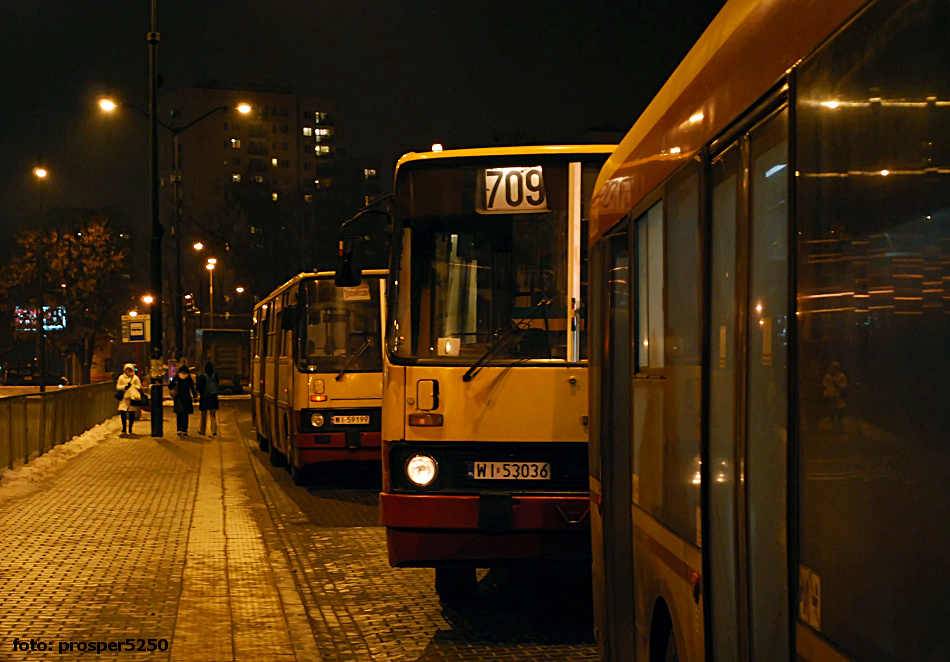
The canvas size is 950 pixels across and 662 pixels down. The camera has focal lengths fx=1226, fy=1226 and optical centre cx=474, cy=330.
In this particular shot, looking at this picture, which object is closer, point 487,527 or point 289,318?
point 487,527

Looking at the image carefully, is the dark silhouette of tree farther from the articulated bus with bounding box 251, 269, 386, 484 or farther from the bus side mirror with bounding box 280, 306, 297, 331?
the articulated bus with bounding box 251, 269, 386, 484

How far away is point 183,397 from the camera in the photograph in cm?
2919

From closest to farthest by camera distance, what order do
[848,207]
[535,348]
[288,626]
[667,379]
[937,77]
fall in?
[937,77]
[848,207]
[667,379]
[535,348]
[288,626]

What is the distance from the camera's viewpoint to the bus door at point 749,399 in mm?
2732

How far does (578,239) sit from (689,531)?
3.99 meters

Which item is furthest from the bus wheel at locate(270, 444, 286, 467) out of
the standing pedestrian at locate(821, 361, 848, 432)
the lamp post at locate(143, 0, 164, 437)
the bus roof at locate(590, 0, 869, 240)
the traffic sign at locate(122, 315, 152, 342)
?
the standing pedestrian at locate(821, 361, 848, 432)

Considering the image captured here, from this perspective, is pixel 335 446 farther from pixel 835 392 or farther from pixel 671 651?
pixel 835 392

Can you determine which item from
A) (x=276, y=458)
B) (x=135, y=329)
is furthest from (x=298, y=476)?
(x=135, y=329)

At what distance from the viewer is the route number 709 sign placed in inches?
298

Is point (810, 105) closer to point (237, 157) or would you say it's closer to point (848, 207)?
point (848, 207)

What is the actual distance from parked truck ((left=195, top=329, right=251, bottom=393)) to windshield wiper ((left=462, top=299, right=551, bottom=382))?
56435 millimetres

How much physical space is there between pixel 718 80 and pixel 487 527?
4.14 meters

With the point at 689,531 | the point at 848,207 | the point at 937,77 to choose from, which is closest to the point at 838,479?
the point at 848,207

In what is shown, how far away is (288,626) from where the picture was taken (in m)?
7.80
